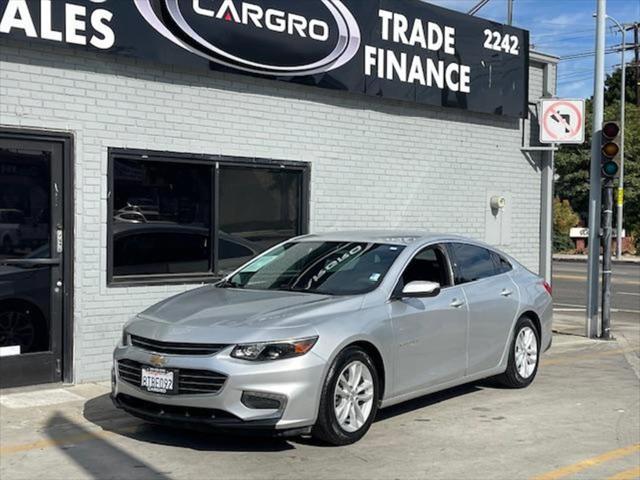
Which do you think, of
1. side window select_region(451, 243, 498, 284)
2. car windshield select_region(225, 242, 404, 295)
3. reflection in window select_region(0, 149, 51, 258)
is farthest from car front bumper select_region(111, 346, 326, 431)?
reflection in window select_region(0, 149, 51, 258)

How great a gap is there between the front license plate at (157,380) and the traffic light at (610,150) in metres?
8.45

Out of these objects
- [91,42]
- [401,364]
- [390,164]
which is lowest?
[401,364]

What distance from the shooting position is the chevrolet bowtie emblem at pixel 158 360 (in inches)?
224

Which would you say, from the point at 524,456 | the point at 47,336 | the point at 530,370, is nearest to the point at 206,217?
the point at 47,336

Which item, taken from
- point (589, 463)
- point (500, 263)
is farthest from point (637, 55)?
point (589, 463)

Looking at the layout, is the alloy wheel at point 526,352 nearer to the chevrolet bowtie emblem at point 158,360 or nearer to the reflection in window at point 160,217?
the reflection in window at point 160,217

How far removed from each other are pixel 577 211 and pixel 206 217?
42.4m

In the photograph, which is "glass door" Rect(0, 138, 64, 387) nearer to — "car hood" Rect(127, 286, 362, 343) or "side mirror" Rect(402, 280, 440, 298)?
"car hood" Rect(127, 286, 362, 343)

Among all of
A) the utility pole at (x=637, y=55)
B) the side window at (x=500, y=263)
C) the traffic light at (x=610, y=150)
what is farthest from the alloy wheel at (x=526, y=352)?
the utility pole at (x=637, y=55)

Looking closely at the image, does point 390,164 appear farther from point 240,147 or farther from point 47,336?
point 47,336

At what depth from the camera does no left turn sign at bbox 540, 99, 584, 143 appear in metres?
12.9

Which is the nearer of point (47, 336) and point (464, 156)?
point (47, 336)

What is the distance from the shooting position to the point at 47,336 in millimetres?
8055

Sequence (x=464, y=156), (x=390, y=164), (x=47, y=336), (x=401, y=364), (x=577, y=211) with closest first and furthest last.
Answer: (x=401, y=364), (x=47, y=336), (x=390, y=164), (x=464, y=156), (x=577, y=211)
